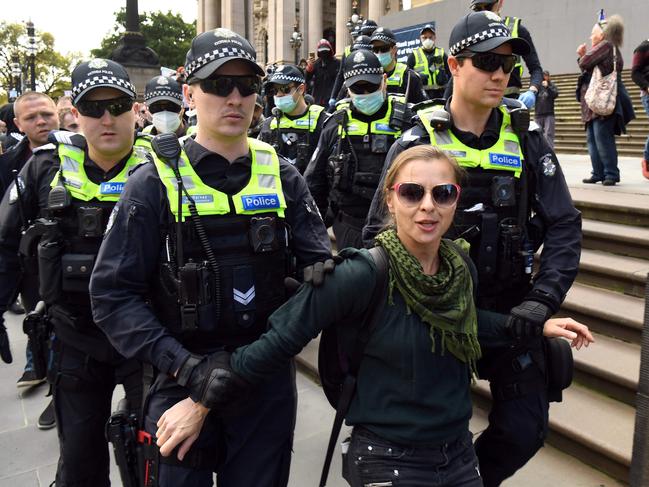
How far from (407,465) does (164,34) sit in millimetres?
73424

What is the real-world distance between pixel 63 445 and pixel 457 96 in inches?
102

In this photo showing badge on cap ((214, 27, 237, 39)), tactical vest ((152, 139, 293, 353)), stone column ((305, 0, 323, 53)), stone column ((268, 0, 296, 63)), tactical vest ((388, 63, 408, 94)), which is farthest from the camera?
stone column ((268, 0, 296, 63))

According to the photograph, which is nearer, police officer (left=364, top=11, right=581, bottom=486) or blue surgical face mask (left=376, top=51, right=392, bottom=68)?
police officer (left=364, top=11, right=581, bottom=486)

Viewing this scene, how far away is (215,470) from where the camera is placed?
2.28m

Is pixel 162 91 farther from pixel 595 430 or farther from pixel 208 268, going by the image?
pixel 595 430

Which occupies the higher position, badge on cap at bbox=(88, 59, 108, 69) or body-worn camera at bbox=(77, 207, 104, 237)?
badge on cap at bbox=(88, 59, 108, 69)

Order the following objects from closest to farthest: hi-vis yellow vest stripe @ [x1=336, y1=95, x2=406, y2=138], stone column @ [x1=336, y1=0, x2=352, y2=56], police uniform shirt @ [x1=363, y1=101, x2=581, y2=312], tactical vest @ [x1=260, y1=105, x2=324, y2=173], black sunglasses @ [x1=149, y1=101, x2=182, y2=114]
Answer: police uniform shirt @ [x1=363, y1=101, x2=581, y2=312]
hi-vis yellow vest stripe @ [x1=336, y1=95, x2=406, y2=138]
black sunglasses @ [x1=149, y1=101, x2=182, y2=114]
tactical vest @ [x1=260, y1=105, x2=324, y2=173]
stone column @ [x1=336, y1=0, x2=352, y2=56]

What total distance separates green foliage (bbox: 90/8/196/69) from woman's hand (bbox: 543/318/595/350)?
66.9 m

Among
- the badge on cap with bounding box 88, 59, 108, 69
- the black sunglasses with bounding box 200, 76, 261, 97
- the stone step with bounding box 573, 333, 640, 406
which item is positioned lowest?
the stone step with bounding box 573, 333, 640, 406

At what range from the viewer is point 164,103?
6.34m

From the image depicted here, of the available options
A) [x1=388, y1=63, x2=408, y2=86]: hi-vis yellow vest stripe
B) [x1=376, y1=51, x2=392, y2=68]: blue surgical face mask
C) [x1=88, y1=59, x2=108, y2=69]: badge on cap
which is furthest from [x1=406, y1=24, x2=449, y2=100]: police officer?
[x1=88, y1=59, x2=108, y2=69]: badge on cap

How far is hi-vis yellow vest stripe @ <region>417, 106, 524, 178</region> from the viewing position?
2674mm

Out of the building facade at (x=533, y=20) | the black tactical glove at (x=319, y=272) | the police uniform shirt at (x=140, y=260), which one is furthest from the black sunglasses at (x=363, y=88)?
the building facade at (x=533, y=20)

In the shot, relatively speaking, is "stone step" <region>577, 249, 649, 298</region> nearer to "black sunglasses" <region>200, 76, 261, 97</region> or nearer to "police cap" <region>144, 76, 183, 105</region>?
"black sunglasses" <region>200, 76, 261, 97</region>
